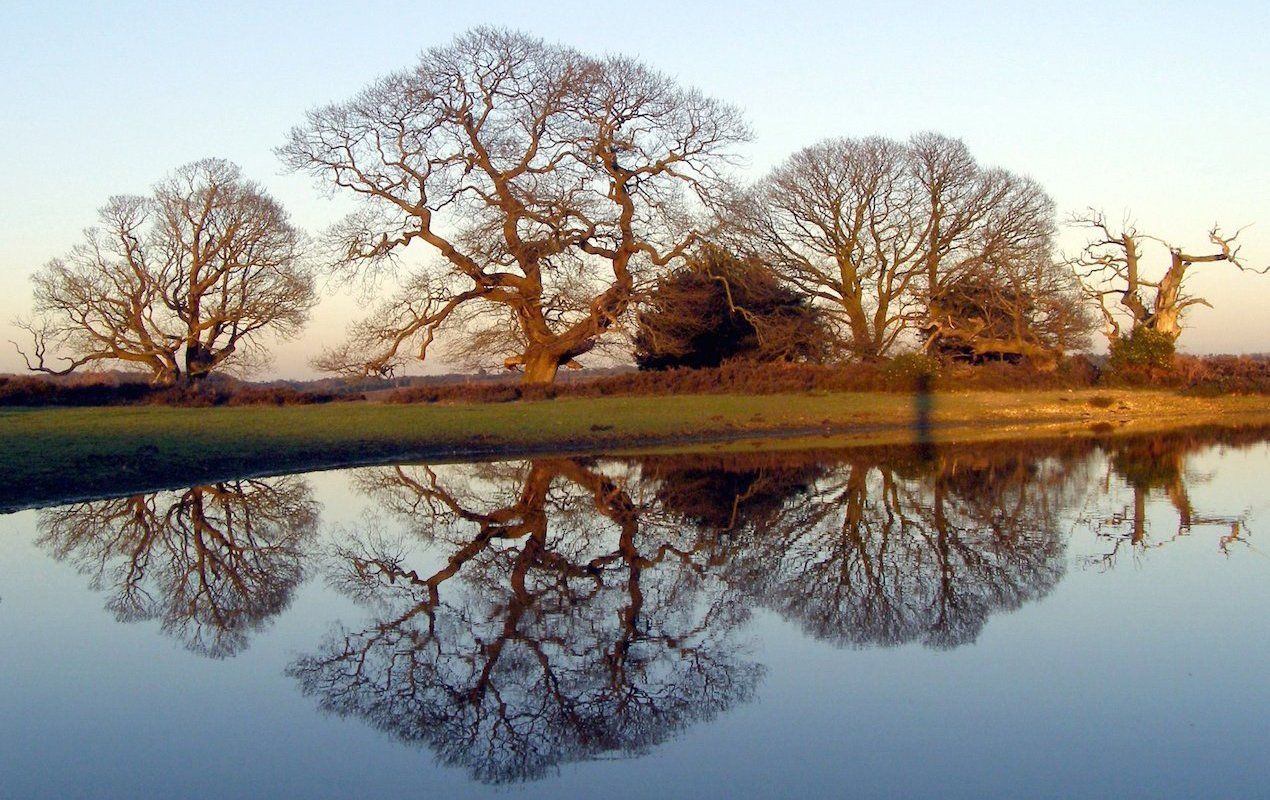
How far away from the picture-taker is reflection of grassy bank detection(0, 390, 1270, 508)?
60.5ft

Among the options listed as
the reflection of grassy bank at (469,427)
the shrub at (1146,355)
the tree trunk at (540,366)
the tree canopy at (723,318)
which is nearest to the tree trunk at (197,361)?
the reflection of grassy bank at (469,427)

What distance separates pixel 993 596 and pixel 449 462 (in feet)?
50.5

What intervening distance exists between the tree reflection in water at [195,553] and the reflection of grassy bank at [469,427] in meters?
1.65

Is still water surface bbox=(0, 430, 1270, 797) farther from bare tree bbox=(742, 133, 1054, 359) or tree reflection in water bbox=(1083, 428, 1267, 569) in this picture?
bare tree bbox=(742, 133, 1054, 359)

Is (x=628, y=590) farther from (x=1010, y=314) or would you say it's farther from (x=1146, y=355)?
(x=1010, y=314)

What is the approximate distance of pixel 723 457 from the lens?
2242 cm

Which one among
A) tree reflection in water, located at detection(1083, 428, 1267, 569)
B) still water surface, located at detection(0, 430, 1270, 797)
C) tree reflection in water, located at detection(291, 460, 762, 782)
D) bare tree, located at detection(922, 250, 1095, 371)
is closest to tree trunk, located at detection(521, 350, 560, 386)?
bare tree, located at detection(922, 250, 1095, 371)

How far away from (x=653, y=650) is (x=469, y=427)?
19.4 meters

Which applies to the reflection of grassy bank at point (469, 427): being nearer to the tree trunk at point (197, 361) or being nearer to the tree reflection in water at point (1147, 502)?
the tree reflection in water at point (1147, 502)

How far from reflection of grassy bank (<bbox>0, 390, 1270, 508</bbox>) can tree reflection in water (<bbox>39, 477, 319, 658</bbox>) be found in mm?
1650

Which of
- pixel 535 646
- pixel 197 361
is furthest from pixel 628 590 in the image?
pixel 197 361

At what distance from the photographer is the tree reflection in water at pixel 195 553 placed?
30.0ft

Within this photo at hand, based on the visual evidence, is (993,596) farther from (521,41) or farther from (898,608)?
(521,41)

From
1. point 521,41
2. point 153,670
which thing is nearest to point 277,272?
point 521,41
